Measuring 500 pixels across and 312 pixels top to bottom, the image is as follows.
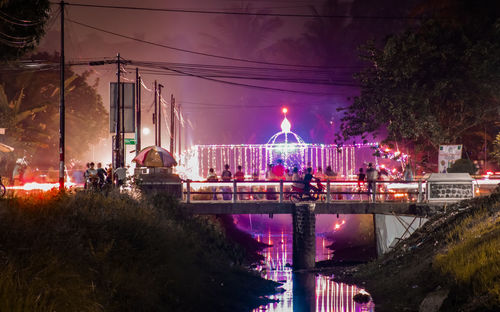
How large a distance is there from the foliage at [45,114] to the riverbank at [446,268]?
39871 millimetres

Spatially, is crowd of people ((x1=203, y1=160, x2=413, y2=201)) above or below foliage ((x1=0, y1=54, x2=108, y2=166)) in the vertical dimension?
below

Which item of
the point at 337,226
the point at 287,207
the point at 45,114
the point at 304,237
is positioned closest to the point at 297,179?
the point at 287,207

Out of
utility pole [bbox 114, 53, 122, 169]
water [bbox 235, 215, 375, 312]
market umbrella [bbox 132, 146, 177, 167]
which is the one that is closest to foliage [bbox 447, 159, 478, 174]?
water [bbox 235, 215, 375, 312]

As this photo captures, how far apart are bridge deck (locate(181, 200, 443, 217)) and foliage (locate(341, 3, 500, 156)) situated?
9.31 metres

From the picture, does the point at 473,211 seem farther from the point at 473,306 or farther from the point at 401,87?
the point at 401,87

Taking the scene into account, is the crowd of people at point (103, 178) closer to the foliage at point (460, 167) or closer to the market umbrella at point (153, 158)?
the market umbrella at point (153, 158)

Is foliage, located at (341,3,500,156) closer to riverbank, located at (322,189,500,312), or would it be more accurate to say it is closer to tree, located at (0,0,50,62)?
riverbank, located at (322,189,500,312)

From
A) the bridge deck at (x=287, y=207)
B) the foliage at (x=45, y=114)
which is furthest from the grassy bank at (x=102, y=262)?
the foliage at (x=45, y=114)

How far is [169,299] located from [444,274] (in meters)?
5.88

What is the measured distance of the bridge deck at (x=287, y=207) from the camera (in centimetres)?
3158

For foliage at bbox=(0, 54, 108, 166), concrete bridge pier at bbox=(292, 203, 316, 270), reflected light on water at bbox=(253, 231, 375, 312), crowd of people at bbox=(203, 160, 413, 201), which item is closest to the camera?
reflected light on water at bbox=(253, 231, 375, 312)

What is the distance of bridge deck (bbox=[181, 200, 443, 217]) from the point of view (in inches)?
1243

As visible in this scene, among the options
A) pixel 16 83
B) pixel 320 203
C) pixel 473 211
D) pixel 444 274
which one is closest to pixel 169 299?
pixel 444 274

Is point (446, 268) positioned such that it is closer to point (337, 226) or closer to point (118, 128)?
point (118, 128)
